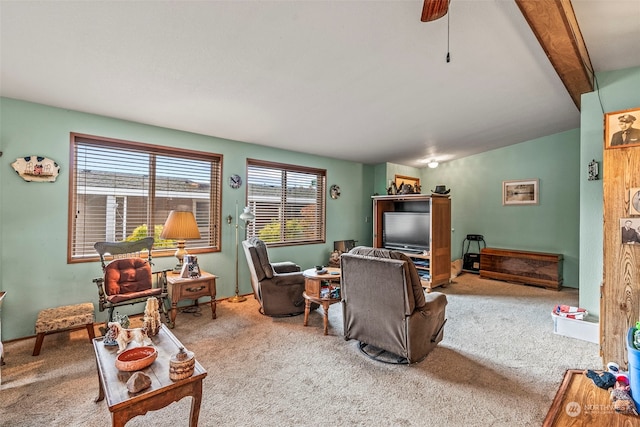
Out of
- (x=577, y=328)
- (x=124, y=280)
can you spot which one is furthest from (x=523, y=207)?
(x=124, y=280)

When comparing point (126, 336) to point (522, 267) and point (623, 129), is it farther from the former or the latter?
point (522, 267)

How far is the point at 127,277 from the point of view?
3.20 meters

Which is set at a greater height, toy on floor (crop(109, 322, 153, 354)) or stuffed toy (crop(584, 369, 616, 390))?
toy on floor (crop(109, 322, 153, 354))

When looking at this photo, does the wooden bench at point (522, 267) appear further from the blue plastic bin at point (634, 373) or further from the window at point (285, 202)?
the blue plastic bin at point (634, 373)

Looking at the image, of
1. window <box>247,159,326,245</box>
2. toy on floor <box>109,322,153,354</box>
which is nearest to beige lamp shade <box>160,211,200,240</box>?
window <box>247,159,326,245</box>

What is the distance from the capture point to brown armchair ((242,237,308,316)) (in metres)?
3.57

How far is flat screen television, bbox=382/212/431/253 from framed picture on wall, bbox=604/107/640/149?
9.45ft

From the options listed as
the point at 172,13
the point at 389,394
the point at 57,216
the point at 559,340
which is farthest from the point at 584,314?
the point at 57,216

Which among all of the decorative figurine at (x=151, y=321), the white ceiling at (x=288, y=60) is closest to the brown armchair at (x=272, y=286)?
the decorative figurine at (x=151, y=321)

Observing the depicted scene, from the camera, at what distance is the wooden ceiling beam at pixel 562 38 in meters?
2.02

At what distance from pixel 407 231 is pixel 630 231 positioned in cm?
335

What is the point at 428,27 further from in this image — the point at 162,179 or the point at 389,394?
the point at 162,179

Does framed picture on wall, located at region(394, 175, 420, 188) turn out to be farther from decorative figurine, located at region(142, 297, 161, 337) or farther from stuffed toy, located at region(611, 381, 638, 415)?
decorative figurine, located at region(142, 297, 161, 337)

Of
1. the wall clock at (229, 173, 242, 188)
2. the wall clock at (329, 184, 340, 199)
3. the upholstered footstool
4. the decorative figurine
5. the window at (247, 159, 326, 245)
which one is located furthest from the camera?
the wall clock at (329, 184, 340, 199)
